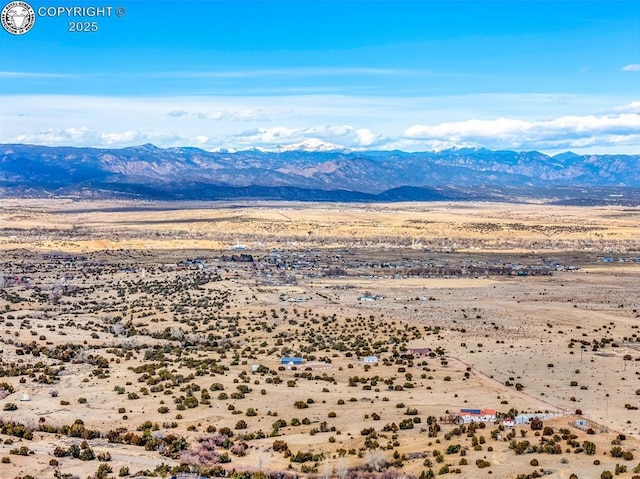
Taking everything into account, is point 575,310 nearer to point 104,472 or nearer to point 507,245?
point 104,472

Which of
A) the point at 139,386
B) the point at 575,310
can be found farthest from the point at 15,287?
the point at 575,310

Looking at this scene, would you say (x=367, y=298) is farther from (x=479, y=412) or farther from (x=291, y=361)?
(x=479, y=412)

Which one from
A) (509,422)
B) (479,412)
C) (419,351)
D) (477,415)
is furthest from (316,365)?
(509,422)

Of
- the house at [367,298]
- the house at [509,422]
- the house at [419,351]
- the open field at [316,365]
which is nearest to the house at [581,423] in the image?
the open field at [316,365]

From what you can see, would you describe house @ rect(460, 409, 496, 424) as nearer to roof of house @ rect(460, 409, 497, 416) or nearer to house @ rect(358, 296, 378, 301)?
roof of house @ rect(460, 409, 497, 416)

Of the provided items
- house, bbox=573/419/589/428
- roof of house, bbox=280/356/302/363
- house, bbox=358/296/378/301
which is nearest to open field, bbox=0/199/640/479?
house, bbox=573/419/589/428
